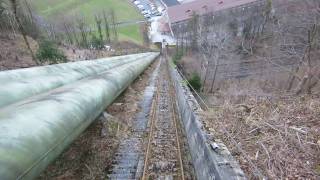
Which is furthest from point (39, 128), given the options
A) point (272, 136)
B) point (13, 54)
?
point (13, 54)

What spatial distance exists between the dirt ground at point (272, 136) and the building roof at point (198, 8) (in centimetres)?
7117

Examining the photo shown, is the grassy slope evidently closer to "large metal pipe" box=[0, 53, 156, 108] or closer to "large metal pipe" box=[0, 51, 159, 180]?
"large metal pipe" box=[0, 53, 156, 108]

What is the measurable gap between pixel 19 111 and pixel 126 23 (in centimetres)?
9382

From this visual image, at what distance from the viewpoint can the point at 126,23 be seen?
313 ft

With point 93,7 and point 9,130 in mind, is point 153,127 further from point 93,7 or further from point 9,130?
point 93,7

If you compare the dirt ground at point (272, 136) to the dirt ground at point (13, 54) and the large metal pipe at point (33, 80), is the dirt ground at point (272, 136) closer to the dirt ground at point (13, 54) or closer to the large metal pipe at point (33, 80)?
the large metal pipe at point (33, 80)

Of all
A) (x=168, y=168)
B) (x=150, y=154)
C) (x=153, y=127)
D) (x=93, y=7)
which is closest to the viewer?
(x=168, y=168)

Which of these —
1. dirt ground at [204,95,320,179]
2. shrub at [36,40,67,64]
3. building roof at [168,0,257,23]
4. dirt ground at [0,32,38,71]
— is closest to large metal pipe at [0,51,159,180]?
A: dirt ground at [204,95,320,179]

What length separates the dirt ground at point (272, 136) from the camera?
6.47 meters

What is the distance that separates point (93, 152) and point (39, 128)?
4.36m

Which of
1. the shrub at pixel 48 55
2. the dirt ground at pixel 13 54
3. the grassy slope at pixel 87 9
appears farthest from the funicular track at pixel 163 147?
the grassy slope at pixel 87 9

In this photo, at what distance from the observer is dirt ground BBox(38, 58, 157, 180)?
7.41 metres

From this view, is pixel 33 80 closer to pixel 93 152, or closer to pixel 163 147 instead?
pixel 93 152

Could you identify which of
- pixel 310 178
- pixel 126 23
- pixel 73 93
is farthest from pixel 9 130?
pixel 126 23
